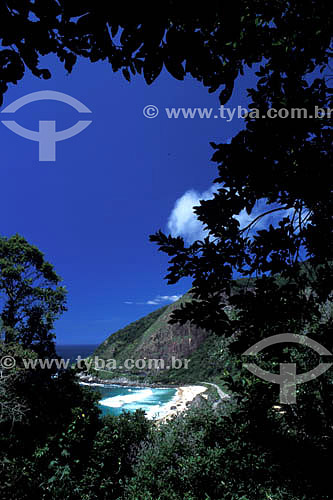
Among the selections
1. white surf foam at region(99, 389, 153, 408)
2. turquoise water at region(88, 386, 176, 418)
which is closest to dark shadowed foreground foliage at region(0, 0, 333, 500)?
turquoise water at region(88, 386, 176, 418)

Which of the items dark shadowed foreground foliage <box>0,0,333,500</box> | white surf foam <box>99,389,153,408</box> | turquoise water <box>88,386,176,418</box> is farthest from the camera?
white surf foam <box>99,389,153,408</box>

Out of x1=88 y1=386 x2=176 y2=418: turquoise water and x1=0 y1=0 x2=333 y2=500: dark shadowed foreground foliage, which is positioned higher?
x1=0 y1=0 x2=333 y2=500: dark shadowed foreground foliage

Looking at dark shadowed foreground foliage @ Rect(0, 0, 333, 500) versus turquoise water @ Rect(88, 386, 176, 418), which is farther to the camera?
turquoise water @ Rect(88, 386, 176, 418)

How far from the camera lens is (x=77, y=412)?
8.45 metres

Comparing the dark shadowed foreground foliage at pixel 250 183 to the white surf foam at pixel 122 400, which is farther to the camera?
the white surf foam at pixel 122 400

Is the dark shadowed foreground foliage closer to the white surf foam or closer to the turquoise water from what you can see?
the turquoise water

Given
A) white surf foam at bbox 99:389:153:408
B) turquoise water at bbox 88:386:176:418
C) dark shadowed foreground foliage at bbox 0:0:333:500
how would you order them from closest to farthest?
dark shadowed foreground foliage at bbox 0:0:333:500 → turquoise water at bbox 88:386:176:418 → white surf foam at bbox 99:389:153:408

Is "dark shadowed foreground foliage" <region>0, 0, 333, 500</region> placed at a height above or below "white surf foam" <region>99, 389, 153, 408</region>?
above

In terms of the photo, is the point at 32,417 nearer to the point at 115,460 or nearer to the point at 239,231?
the point at 115,460

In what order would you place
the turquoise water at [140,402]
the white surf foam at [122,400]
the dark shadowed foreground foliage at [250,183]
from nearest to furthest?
the dark shadowed foreground foliage at [250,183] → the turquoise water at [140,402] → the white surf foam at [122,400]

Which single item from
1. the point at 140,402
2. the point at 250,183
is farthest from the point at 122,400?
the point at 250,183

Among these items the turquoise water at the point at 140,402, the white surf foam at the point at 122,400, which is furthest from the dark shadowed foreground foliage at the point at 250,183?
the white surf foam at the point at 122,400

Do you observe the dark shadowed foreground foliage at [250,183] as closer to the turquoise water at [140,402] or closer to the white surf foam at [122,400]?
the turquoise water at [140,402]

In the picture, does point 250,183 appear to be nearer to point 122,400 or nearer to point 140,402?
point 140,402
